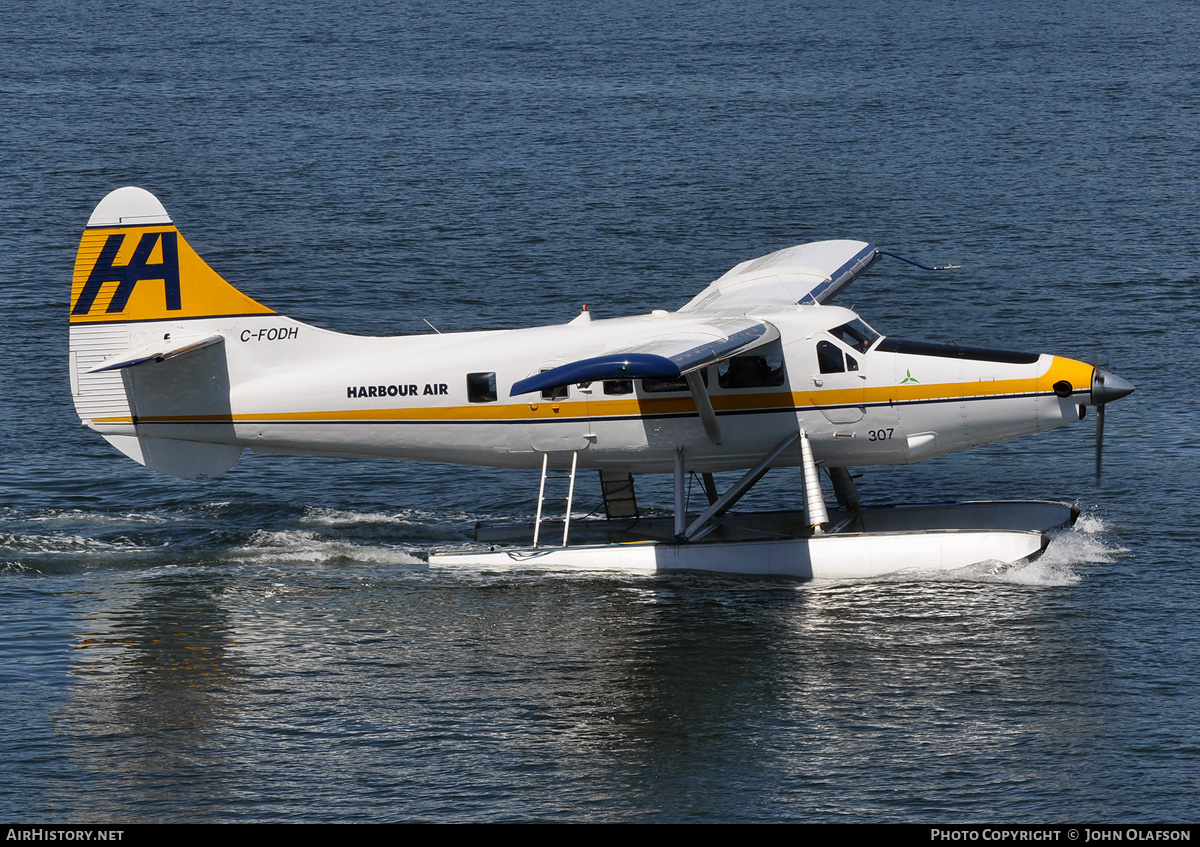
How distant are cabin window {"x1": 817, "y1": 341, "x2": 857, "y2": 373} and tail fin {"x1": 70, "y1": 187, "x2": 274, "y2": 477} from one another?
827 centimetres

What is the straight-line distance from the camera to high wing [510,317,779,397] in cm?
1747

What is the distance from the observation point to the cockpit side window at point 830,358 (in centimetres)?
2025

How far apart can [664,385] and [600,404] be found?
3.25ft

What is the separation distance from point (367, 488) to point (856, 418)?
9.17m

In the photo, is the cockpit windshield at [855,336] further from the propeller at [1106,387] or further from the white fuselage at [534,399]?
the propeller at [1106,387]

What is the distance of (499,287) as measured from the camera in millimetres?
37094

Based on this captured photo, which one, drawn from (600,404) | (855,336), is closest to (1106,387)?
(855,336)

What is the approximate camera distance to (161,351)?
21.0 meters

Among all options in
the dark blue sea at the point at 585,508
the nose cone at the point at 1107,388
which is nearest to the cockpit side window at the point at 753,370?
the dark blue sea at the point at 585,508

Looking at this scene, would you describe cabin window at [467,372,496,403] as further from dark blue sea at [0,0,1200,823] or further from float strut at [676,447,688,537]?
float strut at [676,447,688,537]

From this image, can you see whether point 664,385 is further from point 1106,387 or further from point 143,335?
point 143,335
